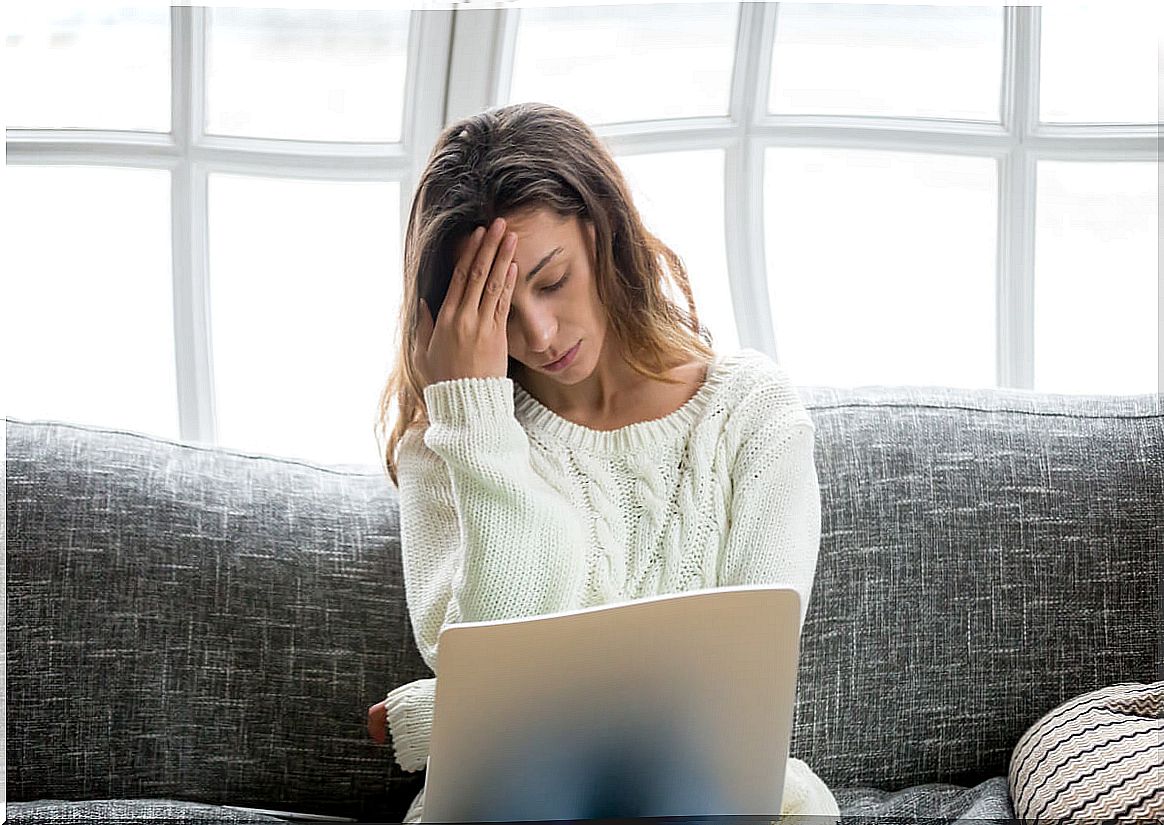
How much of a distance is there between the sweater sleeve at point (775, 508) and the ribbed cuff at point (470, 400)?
0.25 meters

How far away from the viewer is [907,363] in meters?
1.61

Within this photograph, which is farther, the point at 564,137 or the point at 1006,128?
the point at 1006,128

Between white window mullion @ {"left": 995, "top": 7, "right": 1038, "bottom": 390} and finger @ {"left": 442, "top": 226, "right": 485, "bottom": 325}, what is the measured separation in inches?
30.2

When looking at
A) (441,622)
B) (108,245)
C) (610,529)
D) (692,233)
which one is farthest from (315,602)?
(692,233)

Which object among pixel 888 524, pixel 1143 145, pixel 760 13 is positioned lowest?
pixel 888 524

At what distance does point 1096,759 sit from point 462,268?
778 mm

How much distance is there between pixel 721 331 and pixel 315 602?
63 centimetres

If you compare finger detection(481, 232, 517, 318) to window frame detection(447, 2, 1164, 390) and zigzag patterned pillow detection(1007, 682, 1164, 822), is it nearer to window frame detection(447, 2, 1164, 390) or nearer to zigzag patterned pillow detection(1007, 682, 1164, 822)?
window frame detection(447, 2, 1164, 390)

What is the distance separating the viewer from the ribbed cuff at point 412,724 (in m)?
1.18

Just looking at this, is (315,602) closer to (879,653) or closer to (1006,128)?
(879,653)

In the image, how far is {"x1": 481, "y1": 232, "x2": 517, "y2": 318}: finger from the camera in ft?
3.93

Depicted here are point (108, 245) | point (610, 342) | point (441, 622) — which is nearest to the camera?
point (441, 622)

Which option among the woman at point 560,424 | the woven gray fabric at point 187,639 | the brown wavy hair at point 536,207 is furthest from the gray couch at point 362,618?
the brown wavy hair at point 536,207

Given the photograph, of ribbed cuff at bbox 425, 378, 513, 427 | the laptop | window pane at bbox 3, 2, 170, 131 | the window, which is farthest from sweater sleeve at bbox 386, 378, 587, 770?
window pane at bbox 3, 2, 170, 131
